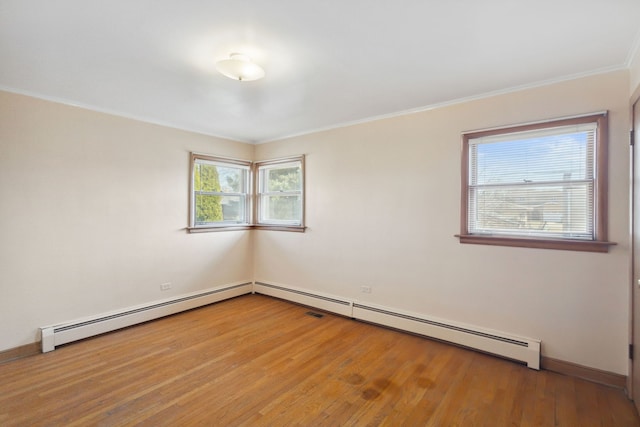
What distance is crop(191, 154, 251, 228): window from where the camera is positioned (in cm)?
445

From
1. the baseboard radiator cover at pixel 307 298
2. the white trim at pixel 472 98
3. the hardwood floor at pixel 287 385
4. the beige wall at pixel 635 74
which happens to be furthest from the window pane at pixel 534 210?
the baseboard radiator cover at pixel 307 298

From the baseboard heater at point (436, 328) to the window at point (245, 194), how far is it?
1110mm

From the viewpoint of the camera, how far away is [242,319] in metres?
3.96

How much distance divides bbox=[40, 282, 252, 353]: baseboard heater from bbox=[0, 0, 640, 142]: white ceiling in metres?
2.31

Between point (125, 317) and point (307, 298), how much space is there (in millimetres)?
2244

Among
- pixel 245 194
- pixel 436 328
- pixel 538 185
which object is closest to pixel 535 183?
pixel 538 185

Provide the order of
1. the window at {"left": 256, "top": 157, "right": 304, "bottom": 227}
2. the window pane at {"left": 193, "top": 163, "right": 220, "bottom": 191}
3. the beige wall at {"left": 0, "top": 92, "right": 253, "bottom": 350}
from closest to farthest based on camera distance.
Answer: the beige wall at {"left": 0, "top": 92, "right": 253, "bottom": 350} < the window pane at {"left": 193, "top": 163, "right": 220, "bottom": 191} < the window at {"left": 256, "top": 157, "right": 304, "bottom": 227}

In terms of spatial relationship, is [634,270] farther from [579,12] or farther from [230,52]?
[230,52]

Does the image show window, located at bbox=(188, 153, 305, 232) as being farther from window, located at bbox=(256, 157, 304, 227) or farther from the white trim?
the white trim

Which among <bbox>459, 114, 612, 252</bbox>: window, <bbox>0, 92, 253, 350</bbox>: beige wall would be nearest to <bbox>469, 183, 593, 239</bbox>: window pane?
<bbox>459, 114, 612, 252</bbox>: window

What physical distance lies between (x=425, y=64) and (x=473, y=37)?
16.7 inches

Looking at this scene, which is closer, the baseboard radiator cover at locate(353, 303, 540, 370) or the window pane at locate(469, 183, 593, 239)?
the window pane at locate(469, 183, 593, 239)

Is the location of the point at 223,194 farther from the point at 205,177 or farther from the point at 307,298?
the point at 307,298

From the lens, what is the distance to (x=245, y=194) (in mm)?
5121
